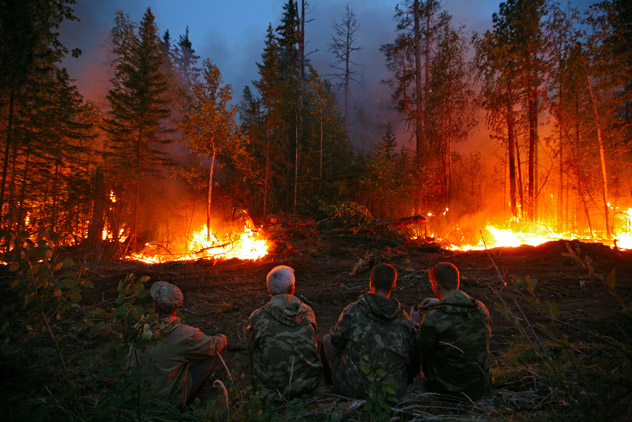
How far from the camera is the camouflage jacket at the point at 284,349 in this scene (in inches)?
114

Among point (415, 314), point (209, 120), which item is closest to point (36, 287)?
point (415, 314)

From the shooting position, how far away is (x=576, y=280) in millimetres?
7438

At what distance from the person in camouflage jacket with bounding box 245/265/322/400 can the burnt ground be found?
44.9 inches

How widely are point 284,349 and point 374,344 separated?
2.82 ft

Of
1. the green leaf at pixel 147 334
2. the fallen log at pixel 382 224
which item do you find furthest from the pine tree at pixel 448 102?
the green leaf at pixel 147 334

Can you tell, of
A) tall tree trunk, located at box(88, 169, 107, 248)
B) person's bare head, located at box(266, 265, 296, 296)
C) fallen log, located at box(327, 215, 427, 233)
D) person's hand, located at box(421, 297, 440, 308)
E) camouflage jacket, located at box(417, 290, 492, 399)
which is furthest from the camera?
fallen log, located at box(327, 215, 427, 233)

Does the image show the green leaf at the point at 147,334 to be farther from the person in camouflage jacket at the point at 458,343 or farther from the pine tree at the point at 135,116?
the pine tree at the point at 135,116

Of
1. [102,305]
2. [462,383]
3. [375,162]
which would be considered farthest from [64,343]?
[375,162]

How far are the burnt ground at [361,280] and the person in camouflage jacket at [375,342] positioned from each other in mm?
1698

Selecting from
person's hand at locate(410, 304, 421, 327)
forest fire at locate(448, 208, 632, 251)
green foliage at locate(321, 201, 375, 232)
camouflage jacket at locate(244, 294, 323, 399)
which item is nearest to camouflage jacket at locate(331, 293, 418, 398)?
camouflage jacket at locate(244, 294, 323, 399)

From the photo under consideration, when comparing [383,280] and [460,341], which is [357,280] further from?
[460,341]

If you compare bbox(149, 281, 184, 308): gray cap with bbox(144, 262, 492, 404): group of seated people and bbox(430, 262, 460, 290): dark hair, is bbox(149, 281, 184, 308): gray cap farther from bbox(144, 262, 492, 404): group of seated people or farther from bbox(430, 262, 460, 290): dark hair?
bbox(430, 262, 460, 290): dark hair

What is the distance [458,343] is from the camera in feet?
8.92

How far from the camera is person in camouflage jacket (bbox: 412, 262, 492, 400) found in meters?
2.70
